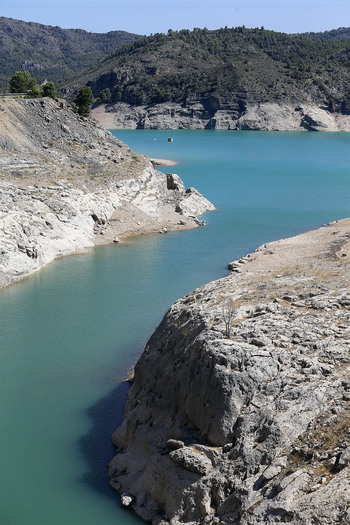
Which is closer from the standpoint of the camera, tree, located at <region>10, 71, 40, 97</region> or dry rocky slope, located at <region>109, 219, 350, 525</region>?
dry rocky slope, located at <region>109, 219, 350, 525</region>

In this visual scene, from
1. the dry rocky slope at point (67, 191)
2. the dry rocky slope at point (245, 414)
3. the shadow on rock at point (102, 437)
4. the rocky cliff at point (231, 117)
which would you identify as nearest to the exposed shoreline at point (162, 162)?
the dry rocky slope at point (67, 191)

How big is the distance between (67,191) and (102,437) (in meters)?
27.2

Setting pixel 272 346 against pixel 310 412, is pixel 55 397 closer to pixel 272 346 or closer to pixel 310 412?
pixel 272 346

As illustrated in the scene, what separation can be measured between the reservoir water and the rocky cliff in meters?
88.0

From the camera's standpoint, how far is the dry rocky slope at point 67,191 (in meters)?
36.2

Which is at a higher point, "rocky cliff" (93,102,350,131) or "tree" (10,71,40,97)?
"tree" (10,71,40,97)

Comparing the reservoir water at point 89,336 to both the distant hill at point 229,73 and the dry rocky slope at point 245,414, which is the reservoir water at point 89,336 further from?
the distant hill at point 229,73

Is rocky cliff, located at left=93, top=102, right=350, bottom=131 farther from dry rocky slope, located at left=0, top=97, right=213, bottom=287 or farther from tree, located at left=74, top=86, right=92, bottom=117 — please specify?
dry rocky slope, located at left=0, top=97, right=213, bottom=287

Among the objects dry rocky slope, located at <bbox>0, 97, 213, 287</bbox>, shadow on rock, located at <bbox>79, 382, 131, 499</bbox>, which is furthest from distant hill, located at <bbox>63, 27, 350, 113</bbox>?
shadow on rock, located at <bbox>79, 382, 131, 499</bbox>

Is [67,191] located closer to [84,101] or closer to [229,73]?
[84,101]

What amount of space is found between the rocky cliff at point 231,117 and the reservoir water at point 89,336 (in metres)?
88.0

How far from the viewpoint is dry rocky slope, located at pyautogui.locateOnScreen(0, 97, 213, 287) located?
1426 inches

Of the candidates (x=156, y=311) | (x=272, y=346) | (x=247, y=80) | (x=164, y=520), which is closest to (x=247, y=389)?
(x=272, y=346)

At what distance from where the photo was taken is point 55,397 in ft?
67.6
